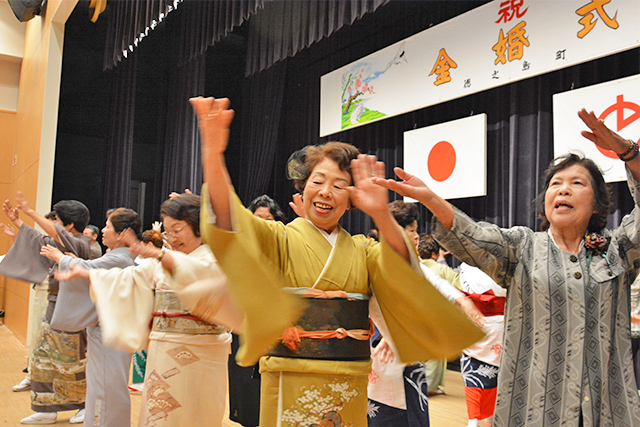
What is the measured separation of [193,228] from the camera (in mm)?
2420

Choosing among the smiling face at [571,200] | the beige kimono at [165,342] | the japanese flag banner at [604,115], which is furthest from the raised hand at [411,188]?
Result: the japanese flag banner at [604,115]

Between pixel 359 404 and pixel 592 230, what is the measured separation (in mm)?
853

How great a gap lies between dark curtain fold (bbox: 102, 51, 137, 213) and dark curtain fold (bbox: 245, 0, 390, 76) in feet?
7.56

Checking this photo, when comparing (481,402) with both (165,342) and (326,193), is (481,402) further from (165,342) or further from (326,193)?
(326,193)

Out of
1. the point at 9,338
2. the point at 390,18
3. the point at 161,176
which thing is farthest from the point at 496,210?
the point at 9,338

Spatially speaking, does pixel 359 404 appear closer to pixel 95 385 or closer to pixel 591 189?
pixel 591 189

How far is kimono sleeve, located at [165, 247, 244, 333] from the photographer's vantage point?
1.42 m

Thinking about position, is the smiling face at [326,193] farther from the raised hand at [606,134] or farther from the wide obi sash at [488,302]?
the wide obi sash at [488,302]

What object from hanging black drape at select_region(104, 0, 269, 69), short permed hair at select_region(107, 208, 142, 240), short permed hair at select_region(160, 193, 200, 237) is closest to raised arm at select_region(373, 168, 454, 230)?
short permed hair at select_region(160, 193, 200, 237)

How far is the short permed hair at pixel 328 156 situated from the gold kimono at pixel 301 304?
0.53 feet

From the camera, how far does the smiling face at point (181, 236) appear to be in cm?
238

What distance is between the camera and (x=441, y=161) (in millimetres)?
5410

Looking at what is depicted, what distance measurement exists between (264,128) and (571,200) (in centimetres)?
663

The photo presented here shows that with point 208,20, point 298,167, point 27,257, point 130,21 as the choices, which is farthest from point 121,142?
point 298,167
